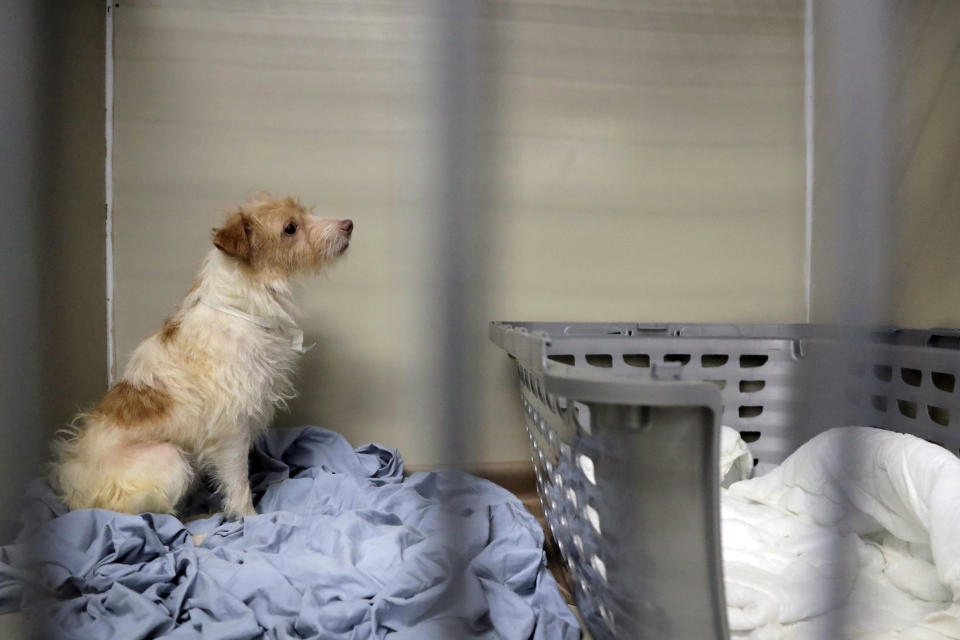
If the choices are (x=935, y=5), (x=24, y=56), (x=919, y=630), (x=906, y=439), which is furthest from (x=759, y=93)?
(x=24, y=56)

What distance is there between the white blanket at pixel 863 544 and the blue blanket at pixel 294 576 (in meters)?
0.30

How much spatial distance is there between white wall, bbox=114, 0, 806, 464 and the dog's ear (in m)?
0.36

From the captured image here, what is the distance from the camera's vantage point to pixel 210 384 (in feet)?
4.06

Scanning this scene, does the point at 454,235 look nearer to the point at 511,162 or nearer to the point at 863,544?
the point at 863,544

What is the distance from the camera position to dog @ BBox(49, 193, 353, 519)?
119 cm

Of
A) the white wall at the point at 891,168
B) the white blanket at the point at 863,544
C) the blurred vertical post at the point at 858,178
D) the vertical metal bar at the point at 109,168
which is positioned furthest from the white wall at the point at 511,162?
the blurred vertical post at the point at 858,178

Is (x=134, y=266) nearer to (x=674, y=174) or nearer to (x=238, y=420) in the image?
(x=238, y=420)

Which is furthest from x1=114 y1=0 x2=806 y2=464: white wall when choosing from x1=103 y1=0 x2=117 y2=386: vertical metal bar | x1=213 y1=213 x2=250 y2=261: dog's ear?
x1=213 y1=213 x2=250 y2=261: dog's ear

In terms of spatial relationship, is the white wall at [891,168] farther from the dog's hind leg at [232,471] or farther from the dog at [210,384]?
the dog's hind leg at [232,471]

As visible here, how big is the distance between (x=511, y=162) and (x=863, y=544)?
1.10 metres

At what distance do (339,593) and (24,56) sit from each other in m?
0.82

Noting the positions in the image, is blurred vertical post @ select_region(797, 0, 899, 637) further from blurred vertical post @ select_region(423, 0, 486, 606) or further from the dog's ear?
the dog's ear

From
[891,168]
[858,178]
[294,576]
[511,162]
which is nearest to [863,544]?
[891,168]

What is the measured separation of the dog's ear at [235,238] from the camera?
4.06 feet
